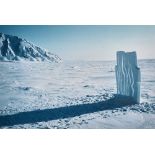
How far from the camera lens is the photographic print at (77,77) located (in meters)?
3.26

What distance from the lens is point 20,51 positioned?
12.6 ft

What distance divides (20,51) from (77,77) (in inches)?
35.1

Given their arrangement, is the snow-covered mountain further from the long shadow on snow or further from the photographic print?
the long shadow on snow

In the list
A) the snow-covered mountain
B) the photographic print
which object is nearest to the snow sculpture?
the photographic print

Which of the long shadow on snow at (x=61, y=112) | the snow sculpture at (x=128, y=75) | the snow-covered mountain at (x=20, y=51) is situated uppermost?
the snow-covered mountain at (x=20, y=51)

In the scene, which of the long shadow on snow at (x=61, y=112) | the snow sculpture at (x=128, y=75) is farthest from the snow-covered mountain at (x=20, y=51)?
the snow sculpture at (x=128, y=75)

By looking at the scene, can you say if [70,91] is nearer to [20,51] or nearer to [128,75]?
[128,75]

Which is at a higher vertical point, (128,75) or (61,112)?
(128,75)

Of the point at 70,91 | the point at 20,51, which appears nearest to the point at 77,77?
the point at 70,91

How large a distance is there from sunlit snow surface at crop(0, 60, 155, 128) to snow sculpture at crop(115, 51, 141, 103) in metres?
0.09

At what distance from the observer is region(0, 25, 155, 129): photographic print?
3264 mm

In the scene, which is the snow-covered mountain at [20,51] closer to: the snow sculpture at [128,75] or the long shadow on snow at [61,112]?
the long shadow on snow at [61,112]
